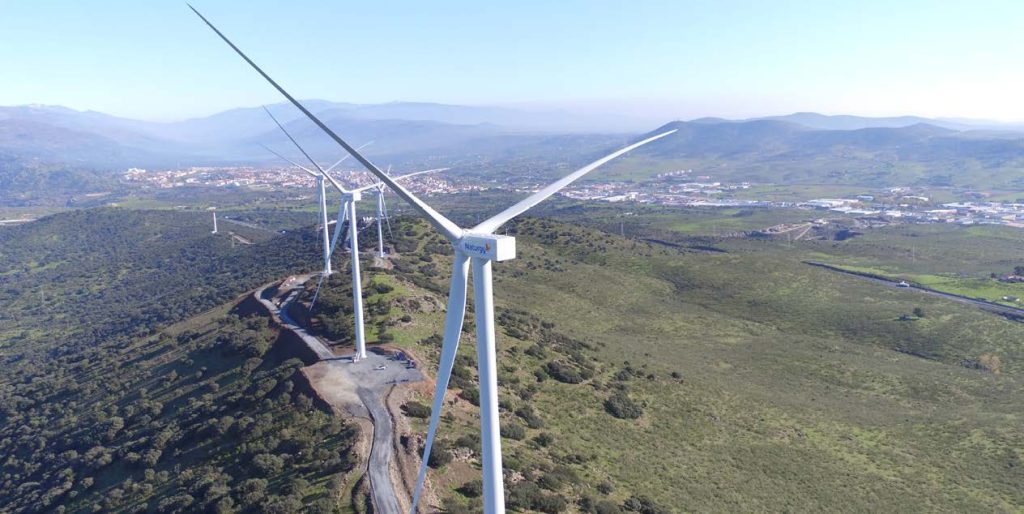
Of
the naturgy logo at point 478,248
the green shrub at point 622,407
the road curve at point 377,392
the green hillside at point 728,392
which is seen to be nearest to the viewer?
the naturgy logo at point 478,248

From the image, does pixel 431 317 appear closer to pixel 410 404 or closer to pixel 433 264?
pixel 410 404

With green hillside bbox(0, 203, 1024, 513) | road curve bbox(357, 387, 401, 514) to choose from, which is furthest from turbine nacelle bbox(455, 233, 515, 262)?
green hillside bbox(0, 203, 1024, 513)

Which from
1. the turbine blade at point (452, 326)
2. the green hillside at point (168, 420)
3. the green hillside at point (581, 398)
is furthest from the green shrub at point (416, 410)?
the turbine blade at point (452, 326)

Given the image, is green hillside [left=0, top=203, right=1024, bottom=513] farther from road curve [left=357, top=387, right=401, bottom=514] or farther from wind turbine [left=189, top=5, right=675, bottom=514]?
wind turbine [left=189, top=5, right=675, bottom=514]

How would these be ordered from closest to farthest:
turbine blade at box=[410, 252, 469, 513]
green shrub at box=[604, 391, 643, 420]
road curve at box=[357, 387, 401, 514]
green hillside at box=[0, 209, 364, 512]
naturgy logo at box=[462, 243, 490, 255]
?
1. naturgy logo at box=[462, 243, 490, 255]
2. turbine blade at box=[410, 252, 469, 513]
3. road curve at box=[357, 387, 401, 514]
4. green hillside at box=[0, 209, 364, 512]
5. green shrub at box=[604, 391, 643, 420]

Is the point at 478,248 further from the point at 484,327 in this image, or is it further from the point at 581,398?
the point at 581,398

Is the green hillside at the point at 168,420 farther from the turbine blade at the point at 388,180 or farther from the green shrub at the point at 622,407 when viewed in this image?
the green shrub at the point at 622,407

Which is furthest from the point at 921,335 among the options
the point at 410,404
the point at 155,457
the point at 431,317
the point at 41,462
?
the point at 41,462

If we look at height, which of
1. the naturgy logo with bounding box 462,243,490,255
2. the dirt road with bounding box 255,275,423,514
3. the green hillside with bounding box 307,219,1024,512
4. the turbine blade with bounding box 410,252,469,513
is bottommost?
the green hillside with bounding box 307,219,1024,512
